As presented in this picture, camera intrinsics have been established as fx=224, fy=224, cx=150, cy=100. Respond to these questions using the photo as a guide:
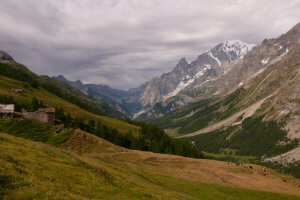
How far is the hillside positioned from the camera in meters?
18.6

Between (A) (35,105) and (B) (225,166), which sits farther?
(A) (35,105)

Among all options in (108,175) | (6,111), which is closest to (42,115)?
(6,111)

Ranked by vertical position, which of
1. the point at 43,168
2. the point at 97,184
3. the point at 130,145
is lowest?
the point at 130,145

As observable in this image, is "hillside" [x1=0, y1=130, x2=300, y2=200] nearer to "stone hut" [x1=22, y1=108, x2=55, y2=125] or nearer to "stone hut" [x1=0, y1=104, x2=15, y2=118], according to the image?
"stone hut" [x1=22, y1=108, x2=55, y2=125]

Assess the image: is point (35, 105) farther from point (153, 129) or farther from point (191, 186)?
point (191, 186)

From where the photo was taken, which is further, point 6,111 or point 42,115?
point 42,115

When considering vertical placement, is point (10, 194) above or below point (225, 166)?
above

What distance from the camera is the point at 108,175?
34719 millimetres

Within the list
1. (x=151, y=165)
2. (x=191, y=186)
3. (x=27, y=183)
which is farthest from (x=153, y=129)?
(x=27, y=183)

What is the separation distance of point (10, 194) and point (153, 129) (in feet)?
503

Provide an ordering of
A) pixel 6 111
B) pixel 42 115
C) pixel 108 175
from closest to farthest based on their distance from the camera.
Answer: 1. pixel 108 175
2. pixel 6 111
3. pixel 42 115

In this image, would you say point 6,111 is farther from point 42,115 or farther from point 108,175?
point 108,175

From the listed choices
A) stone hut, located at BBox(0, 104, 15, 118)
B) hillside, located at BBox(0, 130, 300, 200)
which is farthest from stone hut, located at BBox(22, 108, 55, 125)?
hillside, located at BBox(0, 130, 300, 200)

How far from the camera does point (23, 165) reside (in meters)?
22.0
